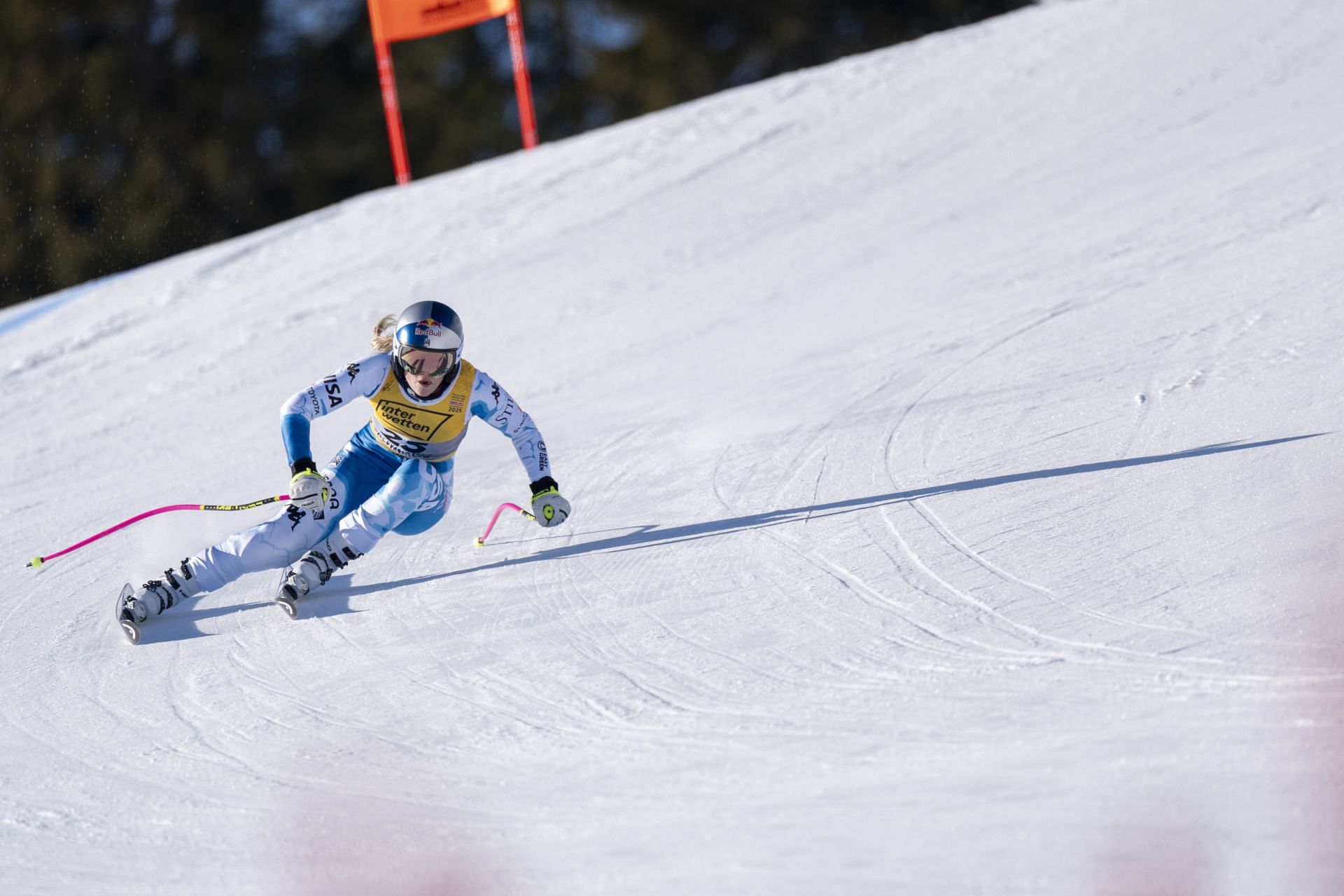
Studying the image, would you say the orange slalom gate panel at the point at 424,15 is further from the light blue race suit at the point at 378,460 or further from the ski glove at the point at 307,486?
the ski glove at the point at 307,486

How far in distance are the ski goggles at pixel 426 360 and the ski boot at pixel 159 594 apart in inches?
42.8

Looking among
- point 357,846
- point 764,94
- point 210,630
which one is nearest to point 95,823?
point 357,846

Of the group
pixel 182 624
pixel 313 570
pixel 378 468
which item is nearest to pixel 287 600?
pixel 313 570

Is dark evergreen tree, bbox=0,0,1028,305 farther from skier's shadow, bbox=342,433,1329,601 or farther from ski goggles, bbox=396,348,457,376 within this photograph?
ski goggles, bbox=396,348,457,376

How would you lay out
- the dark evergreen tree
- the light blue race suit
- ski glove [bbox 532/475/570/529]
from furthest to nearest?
the dark evergreen tree < ski glove [bbox 532/475/570/529] < the light blue race suit

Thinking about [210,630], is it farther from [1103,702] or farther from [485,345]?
[485,345]

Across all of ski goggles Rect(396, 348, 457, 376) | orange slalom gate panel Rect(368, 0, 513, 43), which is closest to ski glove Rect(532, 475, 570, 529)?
ski goggles Rect(396, 348, 457, 376)

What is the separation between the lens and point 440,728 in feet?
13.4

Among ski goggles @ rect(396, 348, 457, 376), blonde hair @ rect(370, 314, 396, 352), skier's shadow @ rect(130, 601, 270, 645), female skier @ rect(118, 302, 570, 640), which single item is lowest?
skier's shadow @ rect(130, 601, 270, 645)

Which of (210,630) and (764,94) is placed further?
(764,94)

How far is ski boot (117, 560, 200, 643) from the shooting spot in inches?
201

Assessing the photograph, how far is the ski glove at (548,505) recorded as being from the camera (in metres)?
5.45

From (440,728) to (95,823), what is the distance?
0.93m

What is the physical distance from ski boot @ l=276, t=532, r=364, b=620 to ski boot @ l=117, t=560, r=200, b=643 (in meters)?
0.33
